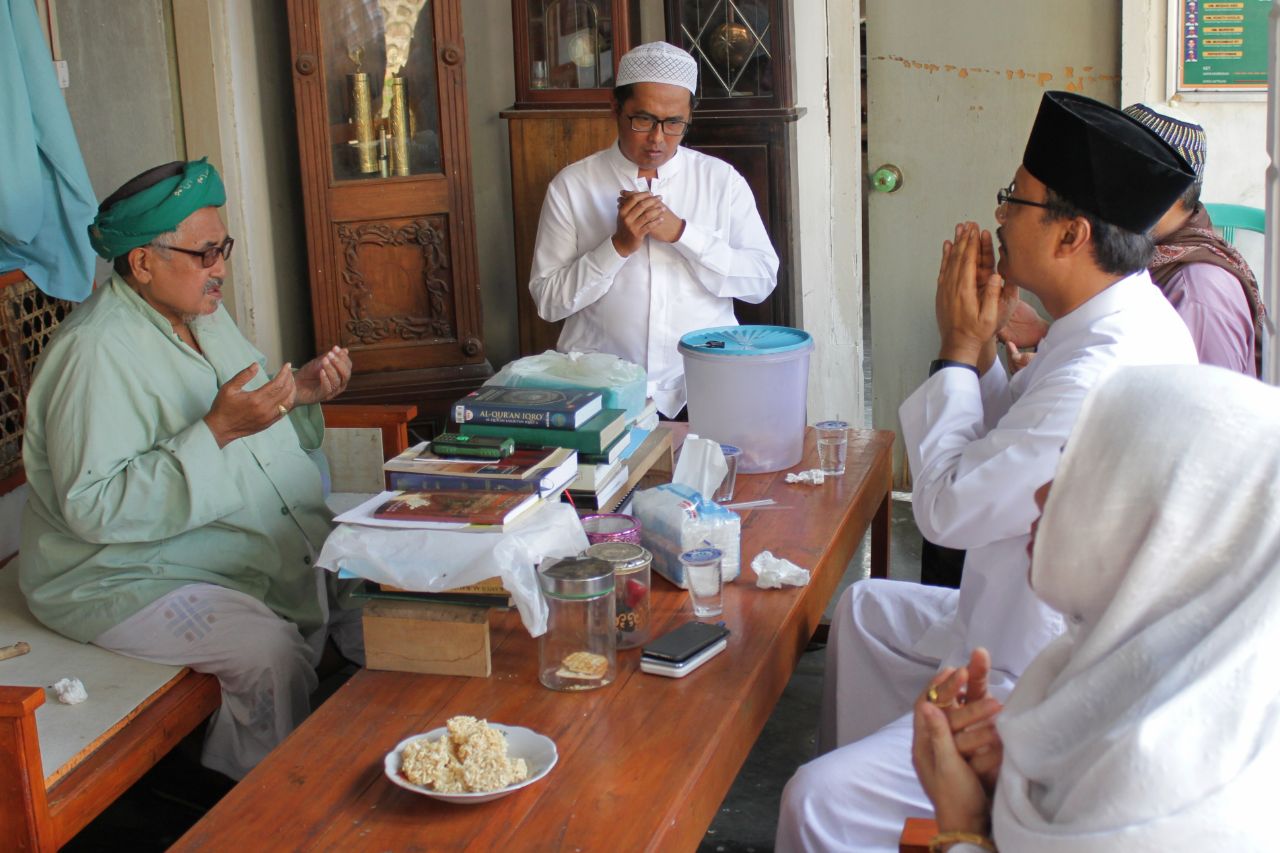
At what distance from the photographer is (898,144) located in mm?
4938

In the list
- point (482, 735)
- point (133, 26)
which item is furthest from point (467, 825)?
point (133, 26)

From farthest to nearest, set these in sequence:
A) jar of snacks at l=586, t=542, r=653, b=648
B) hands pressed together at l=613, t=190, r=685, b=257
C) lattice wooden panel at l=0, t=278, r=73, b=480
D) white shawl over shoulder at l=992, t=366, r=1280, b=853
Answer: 1. hands pressed together at l=613, t=190, r=685, b=257
2. lattice wooden panel at l=0, t=278, r=73, b=480
3. jar of snacks at l=586, t=542, r=653, b=648
4. white shawl over shoulder at l=992, t=366, r=1280, b=853

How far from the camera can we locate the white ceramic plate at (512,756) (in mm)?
1780

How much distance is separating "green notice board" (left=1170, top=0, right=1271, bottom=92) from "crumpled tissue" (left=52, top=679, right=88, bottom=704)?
3771 millimetres

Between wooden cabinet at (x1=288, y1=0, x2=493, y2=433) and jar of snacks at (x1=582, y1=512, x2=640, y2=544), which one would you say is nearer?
jar of snacks at (x1=582, y1=512, x2=640, y2=544)

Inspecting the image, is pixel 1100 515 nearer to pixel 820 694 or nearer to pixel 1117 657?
pixel 1117 657

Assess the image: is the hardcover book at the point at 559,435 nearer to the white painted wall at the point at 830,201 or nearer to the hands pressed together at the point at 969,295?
the hands pressed together at the point at 969,295

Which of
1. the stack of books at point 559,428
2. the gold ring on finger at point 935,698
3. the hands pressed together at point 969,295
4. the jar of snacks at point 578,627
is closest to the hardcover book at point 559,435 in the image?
the stack of books at point 559,428

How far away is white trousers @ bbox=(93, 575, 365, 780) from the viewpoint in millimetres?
2775

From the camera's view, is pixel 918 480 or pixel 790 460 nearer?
pixel 918 480

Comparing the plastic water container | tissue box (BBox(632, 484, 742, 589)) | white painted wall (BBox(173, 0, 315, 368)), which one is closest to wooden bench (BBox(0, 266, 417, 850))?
tissue box (BBox(632, 484, 742, 589))

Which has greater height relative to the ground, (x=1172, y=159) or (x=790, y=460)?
(x=1172, y=159)

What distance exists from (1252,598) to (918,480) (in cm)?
112

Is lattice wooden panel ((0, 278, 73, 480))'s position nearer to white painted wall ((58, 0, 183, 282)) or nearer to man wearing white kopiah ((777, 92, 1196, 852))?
white painted wall ((58, 0, 183, 282))
